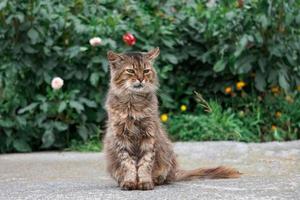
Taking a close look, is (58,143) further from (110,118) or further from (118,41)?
(110,118)

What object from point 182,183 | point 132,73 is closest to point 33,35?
point 132,73

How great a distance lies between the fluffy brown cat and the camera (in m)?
5.19

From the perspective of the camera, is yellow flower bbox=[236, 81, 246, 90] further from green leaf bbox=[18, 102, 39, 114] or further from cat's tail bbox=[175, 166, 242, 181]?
cat's tail bbox=[175, 166, 242, 181]

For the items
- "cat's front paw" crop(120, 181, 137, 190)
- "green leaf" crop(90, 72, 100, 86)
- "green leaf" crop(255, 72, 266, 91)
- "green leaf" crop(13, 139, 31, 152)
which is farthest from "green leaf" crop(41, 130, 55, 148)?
"cat's front paw" crop(120, 181, 137, 190)

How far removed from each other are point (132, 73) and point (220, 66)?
11.6 ft

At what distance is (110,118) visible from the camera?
538cm

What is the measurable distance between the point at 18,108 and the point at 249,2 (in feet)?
10.1

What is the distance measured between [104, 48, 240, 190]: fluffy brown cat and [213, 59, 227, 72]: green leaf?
3.27 meters

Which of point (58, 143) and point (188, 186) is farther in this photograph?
point (58, 143)

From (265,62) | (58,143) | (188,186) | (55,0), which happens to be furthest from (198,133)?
(188,186)

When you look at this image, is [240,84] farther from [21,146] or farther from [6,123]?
[6,123]

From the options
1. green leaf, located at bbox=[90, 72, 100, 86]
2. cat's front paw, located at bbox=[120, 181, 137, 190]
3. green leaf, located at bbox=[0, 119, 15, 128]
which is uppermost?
cat's front paw, located at bbox=[120, 181, 137, 190]

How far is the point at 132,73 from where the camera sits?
17.4 ft

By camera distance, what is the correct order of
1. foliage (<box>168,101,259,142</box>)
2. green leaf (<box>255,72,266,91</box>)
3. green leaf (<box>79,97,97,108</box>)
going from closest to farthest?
1. green leaf (<box>79,97,97,108</box>)
2. foliage (<box>168,101,259,142</box>)
3. green leaf (<box>255,72,266,91</box>)
